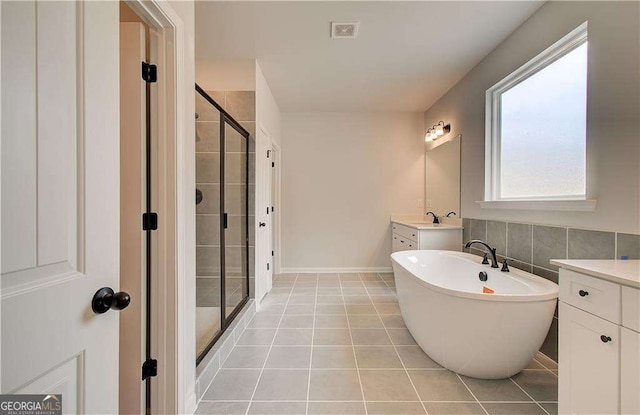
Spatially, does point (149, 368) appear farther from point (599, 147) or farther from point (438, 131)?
point (438, 131)

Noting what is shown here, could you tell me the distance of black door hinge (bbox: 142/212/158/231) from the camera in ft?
3.95

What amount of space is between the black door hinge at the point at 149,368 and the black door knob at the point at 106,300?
28.4 inches

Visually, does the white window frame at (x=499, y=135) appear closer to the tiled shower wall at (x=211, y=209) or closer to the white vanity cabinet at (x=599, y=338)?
the white vanity cabinet at (x=599, y=338)

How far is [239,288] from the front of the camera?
8.66ft

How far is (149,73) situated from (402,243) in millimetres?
3284

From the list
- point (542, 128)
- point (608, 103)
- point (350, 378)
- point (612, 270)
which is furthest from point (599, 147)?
point (350, 378)

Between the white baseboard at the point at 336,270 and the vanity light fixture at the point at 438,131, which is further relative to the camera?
the white baseboard at the point at 336,270

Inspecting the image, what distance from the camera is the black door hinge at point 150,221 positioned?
1203 mm

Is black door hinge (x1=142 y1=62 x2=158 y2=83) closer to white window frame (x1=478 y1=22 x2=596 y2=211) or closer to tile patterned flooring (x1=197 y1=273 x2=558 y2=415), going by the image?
tile patterned flooring (x1=197 y1=273 x2=558 y2=415)

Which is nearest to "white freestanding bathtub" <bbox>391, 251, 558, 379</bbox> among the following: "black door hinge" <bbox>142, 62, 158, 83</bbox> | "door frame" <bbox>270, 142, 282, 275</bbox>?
"black door hinge" <bbox>142, 62, 158, 83</bbox>

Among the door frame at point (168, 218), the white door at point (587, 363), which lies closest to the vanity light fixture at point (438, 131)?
the white door at point (587, 363)

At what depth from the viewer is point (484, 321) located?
4.99 feet

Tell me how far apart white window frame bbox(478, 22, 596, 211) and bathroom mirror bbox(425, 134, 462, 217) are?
0.52m

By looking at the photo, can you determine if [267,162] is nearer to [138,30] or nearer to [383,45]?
[383,45]
